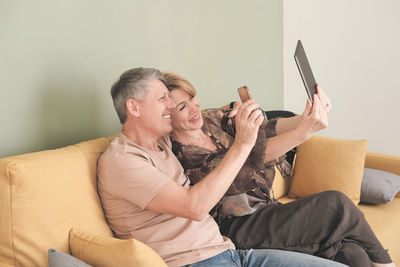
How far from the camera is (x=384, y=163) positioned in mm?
2721

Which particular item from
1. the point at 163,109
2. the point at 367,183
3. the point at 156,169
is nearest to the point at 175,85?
the point at 163,109

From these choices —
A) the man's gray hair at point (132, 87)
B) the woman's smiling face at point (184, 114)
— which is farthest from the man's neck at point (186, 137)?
→ the man's gray hair at point (132, 87)

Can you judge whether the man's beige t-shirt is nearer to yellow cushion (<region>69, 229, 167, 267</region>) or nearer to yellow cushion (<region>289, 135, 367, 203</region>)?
yellow cushion (<region>69, 229, 167, 267</region>)

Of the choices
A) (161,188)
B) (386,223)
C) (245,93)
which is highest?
(245,93)

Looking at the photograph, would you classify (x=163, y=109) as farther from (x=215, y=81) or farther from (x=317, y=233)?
(x=215, y=81)

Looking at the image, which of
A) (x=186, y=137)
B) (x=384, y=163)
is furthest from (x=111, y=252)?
(x=384, y=163)

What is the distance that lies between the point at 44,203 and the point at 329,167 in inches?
64.9

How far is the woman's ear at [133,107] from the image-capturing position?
5.33 ft

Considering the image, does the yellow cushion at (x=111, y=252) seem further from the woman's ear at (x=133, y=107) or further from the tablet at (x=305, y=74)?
the tablet at (x=305, y=74)

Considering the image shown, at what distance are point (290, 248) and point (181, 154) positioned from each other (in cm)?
60

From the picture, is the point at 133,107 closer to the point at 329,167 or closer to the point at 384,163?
the point at 329,167

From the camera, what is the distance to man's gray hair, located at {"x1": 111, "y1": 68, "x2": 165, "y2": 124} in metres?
1.63

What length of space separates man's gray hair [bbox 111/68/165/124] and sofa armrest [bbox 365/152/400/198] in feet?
5.73

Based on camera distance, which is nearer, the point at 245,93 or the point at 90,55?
the point at 245,93
